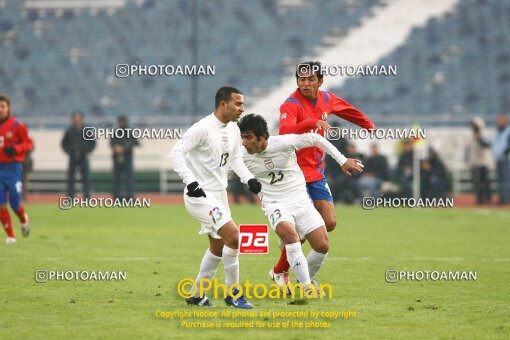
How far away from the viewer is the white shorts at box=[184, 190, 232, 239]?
8.28 m

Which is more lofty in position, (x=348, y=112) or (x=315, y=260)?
(x=348, y=112)

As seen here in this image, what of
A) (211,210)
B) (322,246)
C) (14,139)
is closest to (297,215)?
(322,246)

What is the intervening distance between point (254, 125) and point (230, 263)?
1.26m

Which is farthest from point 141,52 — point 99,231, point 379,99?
point 99,231

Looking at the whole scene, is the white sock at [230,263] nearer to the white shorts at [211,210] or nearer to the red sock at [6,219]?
the white shorts at [211,210]

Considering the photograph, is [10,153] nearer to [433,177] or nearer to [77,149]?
[77,149]

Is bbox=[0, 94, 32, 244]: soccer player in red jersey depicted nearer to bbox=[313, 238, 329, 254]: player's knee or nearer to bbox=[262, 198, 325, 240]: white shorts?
bbox=[262, 198, 325, 240]: white shorts

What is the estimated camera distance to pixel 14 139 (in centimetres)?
1398

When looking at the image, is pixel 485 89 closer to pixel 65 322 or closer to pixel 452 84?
pixel 452 84

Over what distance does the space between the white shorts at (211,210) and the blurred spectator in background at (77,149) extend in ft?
53.2

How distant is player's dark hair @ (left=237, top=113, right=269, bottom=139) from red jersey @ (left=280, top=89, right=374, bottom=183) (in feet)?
2.41

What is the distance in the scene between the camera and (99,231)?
17.2m

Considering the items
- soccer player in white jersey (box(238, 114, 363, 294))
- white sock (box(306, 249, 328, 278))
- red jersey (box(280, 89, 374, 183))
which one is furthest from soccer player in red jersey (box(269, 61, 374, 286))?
soccer player in white jersey (box(238, 114, 363, 294))

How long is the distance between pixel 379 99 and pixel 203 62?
6365mm
